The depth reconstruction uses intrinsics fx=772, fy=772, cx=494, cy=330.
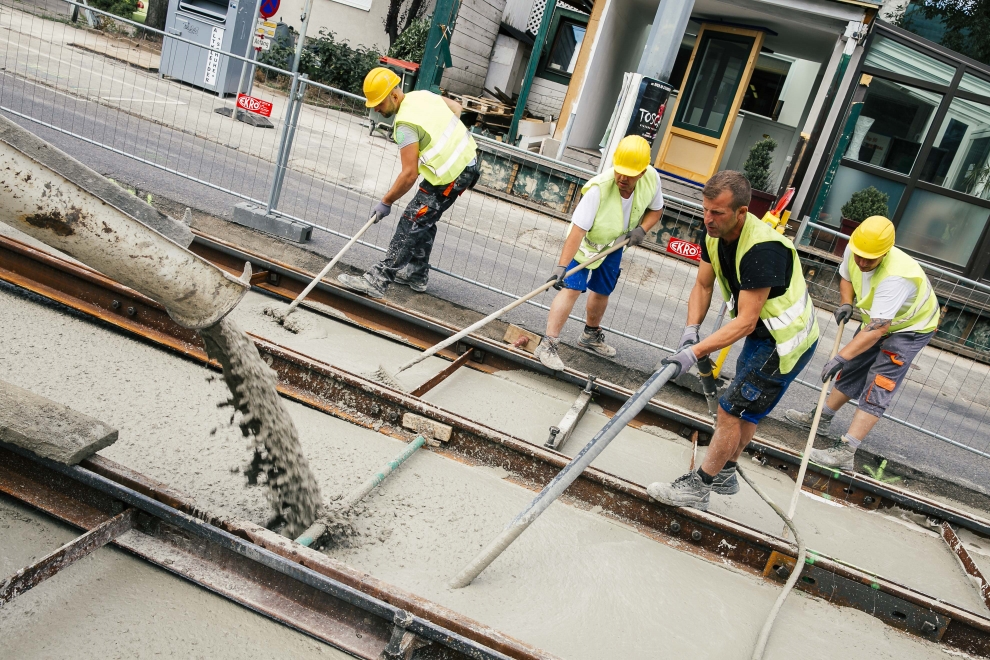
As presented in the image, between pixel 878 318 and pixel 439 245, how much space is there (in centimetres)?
485

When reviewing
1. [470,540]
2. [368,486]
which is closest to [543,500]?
[470,540]

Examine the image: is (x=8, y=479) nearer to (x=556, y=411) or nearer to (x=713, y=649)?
(x=713, y=649)

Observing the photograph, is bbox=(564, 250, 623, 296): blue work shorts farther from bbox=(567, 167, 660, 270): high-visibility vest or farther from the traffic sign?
the traffic sign

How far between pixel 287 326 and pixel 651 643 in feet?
10.9

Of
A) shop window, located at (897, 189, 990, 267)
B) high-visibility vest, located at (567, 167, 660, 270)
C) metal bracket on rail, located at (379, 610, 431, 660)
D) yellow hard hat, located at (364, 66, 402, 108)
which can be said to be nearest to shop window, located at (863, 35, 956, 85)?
shop window, located at (897, 189, 990, 267)

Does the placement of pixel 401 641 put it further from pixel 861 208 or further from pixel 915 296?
pixel 861 208

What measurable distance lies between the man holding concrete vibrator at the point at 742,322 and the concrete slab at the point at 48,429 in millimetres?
2380

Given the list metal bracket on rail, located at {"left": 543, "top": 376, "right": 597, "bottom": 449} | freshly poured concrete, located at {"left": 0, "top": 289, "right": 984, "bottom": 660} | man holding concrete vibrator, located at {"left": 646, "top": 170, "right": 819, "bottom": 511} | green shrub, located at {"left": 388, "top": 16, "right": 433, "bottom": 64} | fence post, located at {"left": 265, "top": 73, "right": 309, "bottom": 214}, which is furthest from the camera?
green shrub, located at {"left": 388, "top": 16, "right": 433, "bottom": 64}

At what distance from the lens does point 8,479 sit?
2.91 m

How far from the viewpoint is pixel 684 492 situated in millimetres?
3961

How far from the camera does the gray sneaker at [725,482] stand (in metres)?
4.32

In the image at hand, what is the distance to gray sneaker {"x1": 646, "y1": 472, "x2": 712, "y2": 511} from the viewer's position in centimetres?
384

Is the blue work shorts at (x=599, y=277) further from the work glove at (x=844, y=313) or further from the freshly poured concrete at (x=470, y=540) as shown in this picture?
the freshly poured concrete at (x=470, y=540)

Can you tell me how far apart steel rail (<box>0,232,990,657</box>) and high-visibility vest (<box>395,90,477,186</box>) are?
7.22 feet
